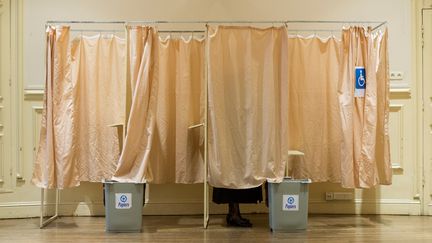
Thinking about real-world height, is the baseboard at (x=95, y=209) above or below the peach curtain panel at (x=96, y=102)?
below

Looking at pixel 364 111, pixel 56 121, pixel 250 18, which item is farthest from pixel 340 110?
pixel 56 121

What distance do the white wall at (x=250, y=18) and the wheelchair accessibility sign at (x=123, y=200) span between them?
79 cm

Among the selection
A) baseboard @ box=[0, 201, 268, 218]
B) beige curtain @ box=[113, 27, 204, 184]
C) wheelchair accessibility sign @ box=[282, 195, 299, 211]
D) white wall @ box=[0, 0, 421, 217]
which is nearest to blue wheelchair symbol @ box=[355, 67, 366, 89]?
white wall @ box=[0, 0, 421, 217]

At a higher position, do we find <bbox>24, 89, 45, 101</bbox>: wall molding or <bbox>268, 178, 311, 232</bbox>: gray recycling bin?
<bbox>24, 89, 45, 101</bbox>: wall molding

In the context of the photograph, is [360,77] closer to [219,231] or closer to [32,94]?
[219,231]

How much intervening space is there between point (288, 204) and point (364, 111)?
43.4 inches

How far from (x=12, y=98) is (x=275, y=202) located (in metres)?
2.77

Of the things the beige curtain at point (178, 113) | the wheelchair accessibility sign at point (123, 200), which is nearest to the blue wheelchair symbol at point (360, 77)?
the beige curtain at point (178, 113)

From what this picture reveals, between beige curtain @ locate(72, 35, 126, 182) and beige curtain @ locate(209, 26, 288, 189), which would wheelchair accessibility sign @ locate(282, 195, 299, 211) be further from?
beige curtain @ locate(72, 35, 126, 182)

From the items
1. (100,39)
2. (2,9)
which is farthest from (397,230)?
(2,9)

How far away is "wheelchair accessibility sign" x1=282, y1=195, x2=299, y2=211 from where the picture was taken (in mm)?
3582

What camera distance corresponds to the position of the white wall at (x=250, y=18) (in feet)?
14.1

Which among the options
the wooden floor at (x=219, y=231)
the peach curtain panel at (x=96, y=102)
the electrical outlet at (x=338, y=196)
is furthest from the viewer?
the electrical outlet at (x=338, y=196)

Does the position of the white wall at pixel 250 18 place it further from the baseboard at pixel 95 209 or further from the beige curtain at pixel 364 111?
the beige curtain at pixel 364 111
